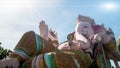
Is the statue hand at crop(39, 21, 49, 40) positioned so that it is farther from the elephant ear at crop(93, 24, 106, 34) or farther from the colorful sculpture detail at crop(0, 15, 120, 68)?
the elephant ear at crop(93, 24, 106, 34)

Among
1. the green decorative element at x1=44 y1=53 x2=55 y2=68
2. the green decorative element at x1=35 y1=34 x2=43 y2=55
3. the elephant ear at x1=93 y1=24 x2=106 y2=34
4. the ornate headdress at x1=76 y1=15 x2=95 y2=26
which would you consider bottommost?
the green decorative element at x1=44 y1=53 x2=55 y2=68

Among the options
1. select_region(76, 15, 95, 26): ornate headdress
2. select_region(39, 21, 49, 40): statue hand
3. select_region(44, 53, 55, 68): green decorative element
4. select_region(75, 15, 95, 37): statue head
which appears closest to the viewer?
select_region(44, 53, 55, 68): green decorative element

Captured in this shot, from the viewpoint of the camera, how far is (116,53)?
12.7ft

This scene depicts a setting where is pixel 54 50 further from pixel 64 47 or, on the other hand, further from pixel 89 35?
pixel 89 35

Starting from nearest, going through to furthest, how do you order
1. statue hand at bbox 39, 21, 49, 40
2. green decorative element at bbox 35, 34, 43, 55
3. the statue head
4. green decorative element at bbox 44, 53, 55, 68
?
1. green decorative element at bbox 44, 53, 55, 68
2. green decorative element at bbox 35, 34, 43, 55
3. statue hand at bbox 39, 21, 49, 40
4. the statue head

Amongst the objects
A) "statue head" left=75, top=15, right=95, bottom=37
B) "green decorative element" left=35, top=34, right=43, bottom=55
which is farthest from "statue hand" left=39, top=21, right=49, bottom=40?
"green decorative element" left=35, top=34, right=43, bottom=55

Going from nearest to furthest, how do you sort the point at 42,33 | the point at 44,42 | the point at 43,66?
the point at 43,66 < the point at 44,42 < the point at 42,33

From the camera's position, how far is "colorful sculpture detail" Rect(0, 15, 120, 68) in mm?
3213

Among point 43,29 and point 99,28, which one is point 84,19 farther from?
point 43,29

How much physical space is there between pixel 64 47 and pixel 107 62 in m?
0.52

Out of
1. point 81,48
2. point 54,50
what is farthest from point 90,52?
point 54,50

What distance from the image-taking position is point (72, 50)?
11.8ft

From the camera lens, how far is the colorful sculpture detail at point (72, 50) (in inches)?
126

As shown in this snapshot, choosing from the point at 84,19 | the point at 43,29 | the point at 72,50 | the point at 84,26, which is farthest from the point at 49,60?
the point at 84,19
